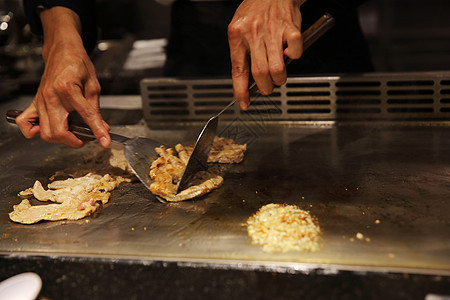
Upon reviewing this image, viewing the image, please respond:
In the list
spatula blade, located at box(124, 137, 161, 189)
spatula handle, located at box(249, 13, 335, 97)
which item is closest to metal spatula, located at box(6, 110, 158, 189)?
spatula blade, located at box(124, 137, 161, 189)

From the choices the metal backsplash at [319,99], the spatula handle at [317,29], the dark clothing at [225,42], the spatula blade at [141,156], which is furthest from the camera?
the dark clothing at [225,42]

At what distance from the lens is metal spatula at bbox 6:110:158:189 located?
1.61 meters

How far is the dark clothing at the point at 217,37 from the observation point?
2.26 m

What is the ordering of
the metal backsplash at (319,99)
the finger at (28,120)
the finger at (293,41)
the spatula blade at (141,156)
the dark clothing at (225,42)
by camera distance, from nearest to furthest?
the finger at (293,41) < the spatula blade at (141,156) < the finger at (28,120) < the metal backsplash at (319,99) < the dark clothing at (225,42)

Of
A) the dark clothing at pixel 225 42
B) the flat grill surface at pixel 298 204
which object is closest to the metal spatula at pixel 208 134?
the flat grill surface at pixel 298 204

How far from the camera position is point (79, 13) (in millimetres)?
2111

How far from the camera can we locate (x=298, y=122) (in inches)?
85.9

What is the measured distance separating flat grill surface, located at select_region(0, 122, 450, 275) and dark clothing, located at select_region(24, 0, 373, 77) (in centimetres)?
55

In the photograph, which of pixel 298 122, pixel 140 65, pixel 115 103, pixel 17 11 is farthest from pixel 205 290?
pixel 17 11

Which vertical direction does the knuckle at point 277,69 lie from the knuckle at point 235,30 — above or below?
below

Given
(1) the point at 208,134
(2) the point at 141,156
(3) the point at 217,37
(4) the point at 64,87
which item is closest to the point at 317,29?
(1) the point at 208,134

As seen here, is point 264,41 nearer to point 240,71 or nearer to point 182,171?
point 240,71

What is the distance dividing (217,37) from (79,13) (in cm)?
83

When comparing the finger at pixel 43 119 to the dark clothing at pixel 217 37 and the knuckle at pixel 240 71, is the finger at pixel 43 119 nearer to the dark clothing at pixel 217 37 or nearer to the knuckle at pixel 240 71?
the dark clothing at pixel 217 37
